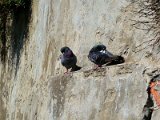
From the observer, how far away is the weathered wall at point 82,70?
5410 millimetres

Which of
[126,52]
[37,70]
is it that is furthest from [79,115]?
[37,70]

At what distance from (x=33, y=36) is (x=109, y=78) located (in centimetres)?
385

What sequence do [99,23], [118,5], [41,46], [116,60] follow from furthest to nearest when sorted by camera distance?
[41,46] < [99,23] < [118,5] < [116,60]

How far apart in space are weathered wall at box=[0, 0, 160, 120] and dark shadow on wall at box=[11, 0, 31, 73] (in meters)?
0.21

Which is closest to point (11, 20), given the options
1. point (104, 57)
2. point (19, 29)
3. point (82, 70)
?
point (19, 29)

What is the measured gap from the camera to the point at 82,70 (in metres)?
6.32

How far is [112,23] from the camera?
653cm

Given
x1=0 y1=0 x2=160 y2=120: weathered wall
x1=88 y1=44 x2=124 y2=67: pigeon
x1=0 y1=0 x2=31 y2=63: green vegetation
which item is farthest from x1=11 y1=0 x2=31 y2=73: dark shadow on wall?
x1=88 y1=44 x2=124 y2=67: pigeon

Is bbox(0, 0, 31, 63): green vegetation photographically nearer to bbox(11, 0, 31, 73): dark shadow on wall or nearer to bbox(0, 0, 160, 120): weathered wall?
bbox(11, 0, 31, 73): dark shadow on wall

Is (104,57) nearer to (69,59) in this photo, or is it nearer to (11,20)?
(69,59)

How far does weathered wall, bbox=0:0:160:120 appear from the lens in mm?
5410

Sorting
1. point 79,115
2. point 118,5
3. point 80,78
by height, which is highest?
point 118,5

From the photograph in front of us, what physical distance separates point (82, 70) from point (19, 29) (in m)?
4.13

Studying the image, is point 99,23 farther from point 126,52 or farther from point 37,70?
point 37,70
